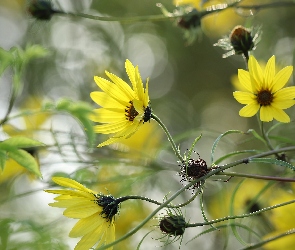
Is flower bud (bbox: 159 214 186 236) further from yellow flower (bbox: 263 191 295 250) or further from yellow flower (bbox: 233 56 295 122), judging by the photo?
yellow flower (bbox: 263 191 295 250)

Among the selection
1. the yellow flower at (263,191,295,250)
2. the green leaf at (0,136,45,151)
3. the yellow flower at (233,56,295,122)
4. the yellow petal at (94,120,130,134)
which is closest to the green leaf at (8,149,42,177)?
the green leaf at (0,136,45,151)

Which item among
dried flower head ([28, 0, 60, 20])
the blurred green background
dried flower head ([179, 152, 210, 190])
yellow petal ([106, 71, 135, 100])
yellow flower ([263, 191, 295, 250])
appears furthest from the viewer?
the blurred green background

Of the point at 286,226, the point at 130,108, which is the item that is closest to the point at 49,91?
the point at 286,226

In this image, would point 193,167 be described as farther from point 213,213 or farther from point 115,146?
point 213,213

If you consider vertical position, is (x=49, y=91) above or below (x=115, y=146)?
above

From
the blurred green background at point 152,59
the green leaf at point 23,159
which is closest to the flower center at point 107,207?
the green leaf at point 23,159

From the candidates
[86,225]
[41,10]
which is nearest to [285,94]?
[86,225]

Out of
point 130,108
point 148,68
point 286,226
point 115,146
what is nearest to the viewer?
point 130,108

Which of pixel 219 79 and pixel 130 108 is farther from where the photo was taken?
pixel 219 79
